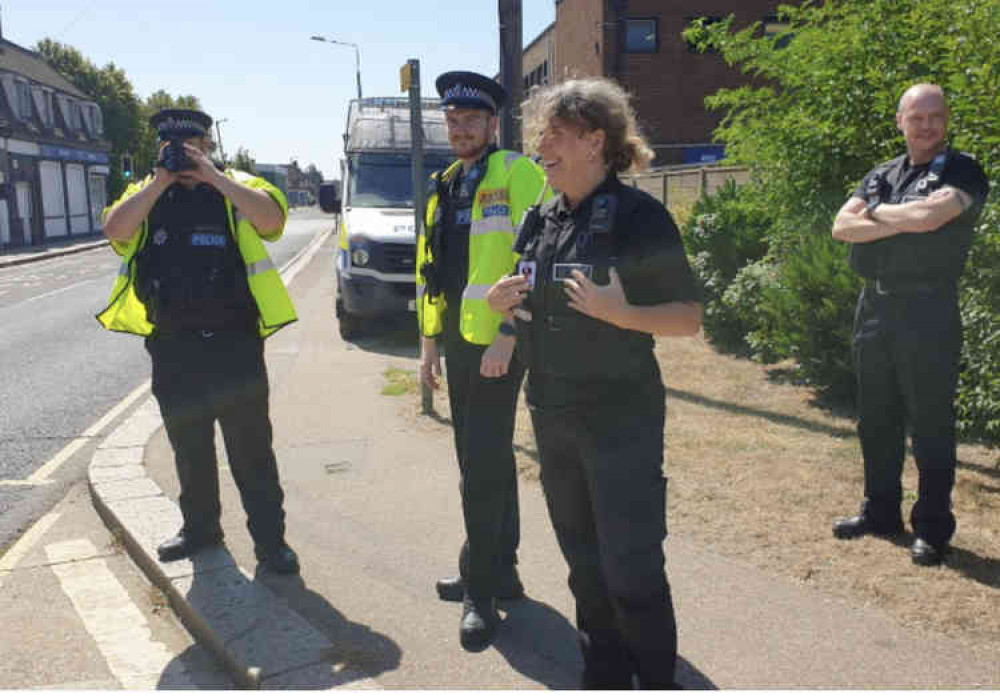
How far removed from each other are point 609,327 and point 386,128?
1041 cm

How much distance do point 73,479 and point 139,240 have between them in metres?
2.71

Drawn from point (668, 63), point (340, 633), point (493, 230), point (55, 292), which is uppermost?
point (668, 63)

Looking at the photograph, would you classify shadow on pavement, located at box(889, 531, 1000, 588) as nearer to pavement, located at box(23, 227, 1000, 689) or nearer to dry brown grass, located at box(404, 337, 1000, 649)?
dry brown grass, located at box(404, 337, 1000, 649)

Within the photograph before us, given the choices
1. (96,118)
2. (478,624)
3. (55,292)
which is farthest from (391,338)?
(96,118)

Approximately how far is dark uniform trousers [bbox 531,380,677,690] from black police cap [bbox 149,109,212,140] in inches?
81.0

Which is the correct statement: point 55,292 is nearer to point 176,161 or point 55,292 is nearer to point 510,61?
point 510,61

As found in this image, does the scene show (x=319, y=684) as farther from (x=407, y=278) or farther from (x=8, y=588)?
(x=407, y=278)

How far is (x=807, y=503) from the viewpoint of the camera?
178 inches

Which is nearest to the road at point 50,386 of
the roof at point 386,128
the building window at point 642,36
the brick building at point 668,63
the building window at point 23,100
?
the roof at point 386,128

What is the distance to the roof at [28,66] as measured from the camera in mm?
39688

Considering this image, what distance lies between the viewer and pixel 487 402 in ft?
10.5

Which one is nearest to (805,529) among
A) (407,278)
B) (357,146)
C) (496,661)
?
(496,661)

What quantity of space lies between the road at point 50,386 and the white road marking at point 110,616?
0.50 m

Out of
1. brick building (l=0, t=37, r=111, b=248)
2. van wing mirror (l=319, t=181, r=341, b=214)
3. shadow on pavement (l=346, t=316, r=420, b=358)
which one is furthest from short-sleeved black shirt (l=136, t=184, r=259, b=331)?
brick building (l=0, t=37, r=111, b=248)
